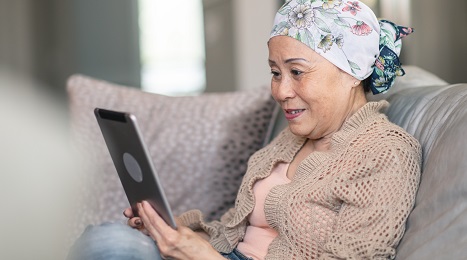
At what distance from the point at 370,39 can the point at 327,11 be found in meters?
0.12

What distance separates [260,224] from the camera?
198cm

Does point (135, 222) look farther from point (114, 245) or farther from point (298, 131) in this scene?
point (298, 131)

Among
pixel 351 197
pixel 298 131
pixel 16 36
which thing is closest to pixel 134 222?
pixel 298 131

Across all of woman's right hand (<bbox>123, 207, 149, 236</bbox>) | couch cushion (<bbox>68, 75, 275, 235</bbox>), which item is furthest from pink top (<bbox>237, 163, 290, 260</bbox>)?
couch cushion (<bbox>68, 75, 275, 235</bbox>)

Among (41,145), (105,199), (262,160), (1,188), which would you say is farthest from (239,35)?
(262,160)

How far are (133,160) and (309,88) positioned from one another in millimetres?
435

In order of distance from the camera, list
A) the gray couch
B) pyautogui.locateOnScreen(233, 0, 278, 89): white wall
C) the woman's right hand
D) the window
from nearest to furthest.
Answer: the woman's right hand → the gray couch → pyautogui.locateOnScreen(233, 0, 278, 89): white wall → the window

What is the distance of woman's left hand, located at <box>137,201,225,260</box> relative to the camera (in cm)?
177

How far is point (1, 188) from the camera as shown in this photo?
3.36m

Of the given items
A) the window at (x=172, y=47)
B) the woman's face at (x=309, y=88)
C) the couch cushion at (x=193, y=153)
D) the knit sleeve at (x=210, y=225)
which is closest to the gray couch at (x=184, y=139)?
the couch cushion at (x=193, y=153)

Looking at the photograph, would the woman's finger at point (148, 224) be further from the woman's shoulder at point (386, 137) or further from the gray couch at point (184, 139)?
the gray couch at point (184, 139)

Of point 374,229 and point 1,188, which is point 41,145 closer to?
point 1,188

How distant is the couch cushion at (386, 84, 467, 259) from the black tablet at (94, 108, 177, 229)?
0.51 metres

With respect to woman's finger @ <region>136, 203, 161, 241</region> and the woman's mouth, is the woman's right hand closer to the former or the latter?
woman's finger @ <region>136, 203, 161, 241</region>
